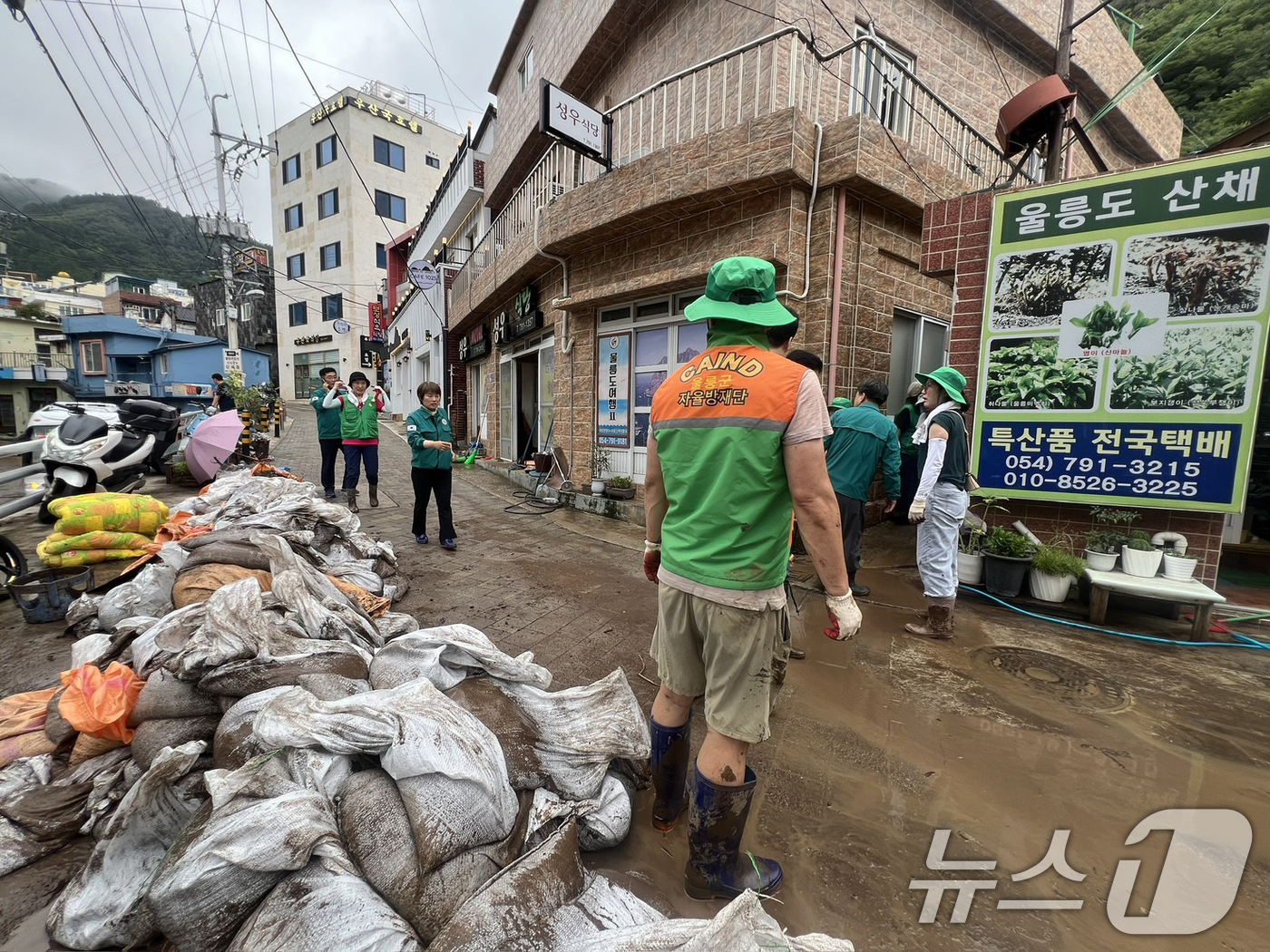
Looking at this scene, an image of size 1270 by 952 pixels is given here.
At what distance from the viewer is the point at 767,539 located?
5.54 feet

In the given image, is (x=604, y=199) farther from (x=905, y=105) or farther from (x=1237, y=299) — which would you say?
(x=1237, y=299)

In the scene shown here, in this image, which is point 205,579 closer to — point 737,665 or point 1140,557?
point 737,665

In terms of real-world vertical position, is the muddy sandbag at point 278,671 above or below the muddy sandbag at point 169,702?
above

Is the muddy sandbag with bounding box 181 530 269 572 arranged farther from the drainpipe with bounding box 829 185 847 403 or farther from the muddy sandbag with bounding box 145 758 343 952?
the drainpipe with bounding box 829 185 847 403

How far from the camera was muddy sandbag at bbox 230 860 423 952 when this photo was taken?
1.25m

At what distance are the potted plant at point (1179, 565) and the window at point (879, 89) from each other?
5.52 metres

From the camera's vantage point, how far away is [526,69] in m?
11.8

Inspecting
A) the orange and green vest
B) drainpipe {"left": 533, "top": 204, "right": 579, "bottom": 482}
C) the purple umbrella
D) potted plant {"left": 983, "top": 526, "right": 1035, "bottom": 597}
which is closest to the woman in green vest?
the purple umbrella

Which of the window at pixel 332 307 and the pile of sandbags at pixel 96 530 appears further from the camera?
the window at pixel 332 307

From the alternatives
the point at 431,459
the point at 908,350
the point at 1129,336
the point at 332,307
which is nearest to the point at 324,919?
the point at 431,459

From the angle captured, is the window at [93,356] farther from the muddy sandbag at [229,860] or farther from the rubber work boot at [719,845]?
the rubber work boot at [719,845]

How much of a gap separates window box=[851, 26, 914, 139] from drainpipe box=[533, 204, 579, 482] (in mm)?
4346

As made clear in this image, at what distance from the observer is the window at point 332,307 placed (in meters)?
30.4

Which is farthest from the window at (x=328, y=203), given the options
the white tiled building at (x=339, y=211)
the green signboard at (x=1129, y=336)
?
the green signboard at (x=1129, y=336)
